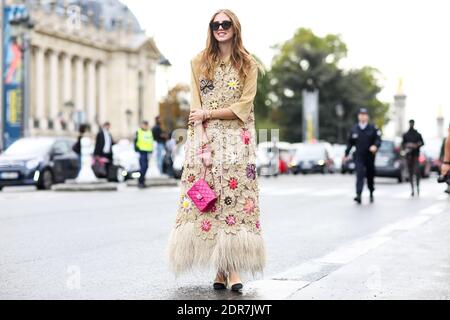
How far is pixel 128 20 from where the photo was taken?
4530 inches

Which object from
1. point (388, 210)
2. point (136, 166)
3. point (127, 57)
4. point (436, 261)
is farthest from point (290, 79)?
point (436, 261)

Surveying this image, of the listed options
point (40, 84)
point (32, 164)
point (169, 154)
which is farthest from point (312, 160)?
point (40, 84)

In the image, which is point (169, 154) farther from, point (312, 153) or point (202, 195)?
point (202, 195)

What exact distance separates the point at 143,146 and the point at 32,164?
3.11 metres

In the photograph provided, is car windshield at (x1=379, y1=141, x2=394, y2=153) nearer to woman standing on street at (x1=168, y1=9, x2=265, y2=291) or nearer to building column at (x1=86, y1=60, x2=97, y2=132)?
woman standing on street at (x1=168, y1=9, x2=265, y2=291)

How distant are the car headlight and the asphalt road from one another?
9.06 meters

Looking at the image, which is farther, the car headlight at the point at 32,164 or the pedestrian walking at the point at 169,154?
the pedestrian walking at the point at 169,154

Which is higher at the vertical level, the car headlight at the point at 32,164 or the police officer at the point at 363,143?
the police officer at the point at 363,143

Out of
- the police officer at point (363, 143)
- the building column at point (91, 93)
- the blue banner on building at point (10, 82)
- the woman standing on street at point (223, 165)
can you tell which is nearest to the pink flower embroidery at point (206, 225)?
the woman standing on street at point (223, 165)

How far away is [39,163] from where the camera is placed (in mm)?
26672

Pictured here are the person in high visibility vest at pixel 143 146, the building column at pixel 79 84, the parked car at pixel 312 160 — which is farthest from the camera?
the building column at pixel 79 84

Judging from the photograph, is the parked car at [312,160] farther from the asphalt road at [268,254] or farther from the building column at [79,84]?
the building column at [79,84]

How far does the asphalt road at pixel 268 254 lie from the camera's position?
6879 millimetres

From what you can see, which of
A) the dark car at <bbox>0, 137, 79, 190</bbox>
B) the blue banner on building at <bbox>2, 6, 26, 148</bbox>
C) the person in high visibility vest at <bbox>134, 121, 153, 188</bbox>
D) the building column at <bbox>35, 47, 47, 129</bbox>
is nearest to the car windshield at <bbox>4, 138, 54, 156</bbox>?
the dark car at <bbox>0, 137, 79, 190</bbox>
